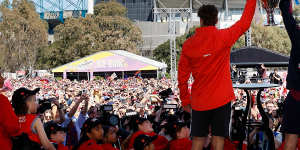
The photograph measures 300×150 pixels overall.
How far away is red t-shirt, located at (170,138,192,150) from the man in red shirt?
4.05ft

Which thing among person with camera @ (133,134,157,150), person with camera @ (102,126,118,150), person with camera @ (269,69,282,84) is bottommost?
person with camera @ (133,134,157,150)

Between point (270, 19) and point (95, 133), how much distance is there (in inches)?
83.3

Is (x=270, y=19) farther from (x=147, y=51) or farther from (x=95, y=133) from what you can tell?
(x=147, y=51)

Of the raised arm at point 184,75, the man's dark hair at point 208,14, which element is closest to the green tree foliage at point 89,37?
the raised arm at point 184,75

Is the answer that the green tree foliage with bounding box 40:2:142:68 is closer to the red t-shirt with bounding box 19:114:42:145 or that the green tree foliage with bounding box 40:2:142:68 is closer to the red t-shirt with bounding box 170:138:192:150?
the red t-shirt with bounding box 170:138:192:150

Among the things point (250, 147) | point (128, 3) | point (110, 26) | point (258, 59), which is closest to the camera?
point (250, 147)

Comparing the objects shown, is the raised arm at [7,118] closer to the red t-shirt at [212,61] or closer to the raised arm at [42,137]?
the raised arm at [42,137]

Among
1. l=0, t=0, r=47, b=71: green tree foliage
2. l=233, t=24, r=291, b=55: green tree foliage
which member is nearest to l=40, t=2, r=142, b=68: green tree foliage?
l=0, t=0, r=47, b=71: green tree foliage

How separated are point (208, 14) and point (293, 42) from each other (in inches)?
27.7

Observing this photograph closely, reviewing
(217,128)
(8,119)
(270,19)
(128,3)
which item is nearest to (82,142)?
(8,119)

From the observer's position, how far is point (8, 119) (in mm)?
3557

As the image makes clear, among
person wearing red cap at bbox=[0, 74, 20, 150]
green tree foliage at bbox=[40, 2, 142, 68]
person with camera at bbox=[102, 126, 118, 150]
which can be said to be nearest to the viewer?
person wearing red cap at bbox=[0, 74, 20, 150]

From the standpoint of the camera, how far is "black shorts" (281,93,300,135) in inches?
131

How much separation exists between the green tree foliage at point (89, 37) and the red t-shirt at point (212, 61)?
51.4 m
